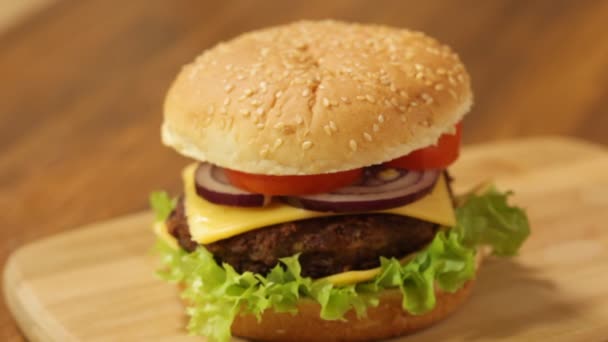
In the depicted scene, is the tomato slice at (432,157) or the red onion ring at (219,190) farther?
the tomato slice at (432,157)

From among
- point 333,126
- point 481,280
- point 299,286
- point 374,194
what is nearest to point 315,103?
point 333,126

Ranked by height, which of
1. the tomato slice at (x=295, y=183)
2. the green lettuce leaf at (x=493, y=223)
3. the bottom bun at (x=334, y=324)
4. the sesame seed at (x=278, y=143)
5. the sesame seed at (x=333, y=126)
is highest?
the sesame seed at (x=333, y=126)

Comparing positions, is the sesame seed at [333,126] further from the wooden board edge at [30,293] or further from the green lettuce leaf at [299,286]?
the wooden board edge at [30,293]

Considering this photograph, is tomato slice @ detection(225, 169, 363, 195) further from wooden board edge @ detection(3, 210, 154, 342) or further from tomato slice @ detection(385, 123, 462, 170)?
wooden board edge @ detection(3, 210, 154, 342)

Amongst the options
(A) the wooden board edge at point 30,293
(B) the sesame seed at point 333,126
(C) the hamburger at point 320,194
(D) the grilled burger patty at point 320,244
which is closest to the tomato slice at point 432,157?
(C) the hamburger at point 320,194

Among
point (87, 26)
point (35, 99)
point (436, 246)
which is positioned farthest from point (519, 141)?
point (87, 26)

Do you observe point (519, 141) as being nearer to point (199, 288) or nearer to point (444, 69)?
point (444, 69)
